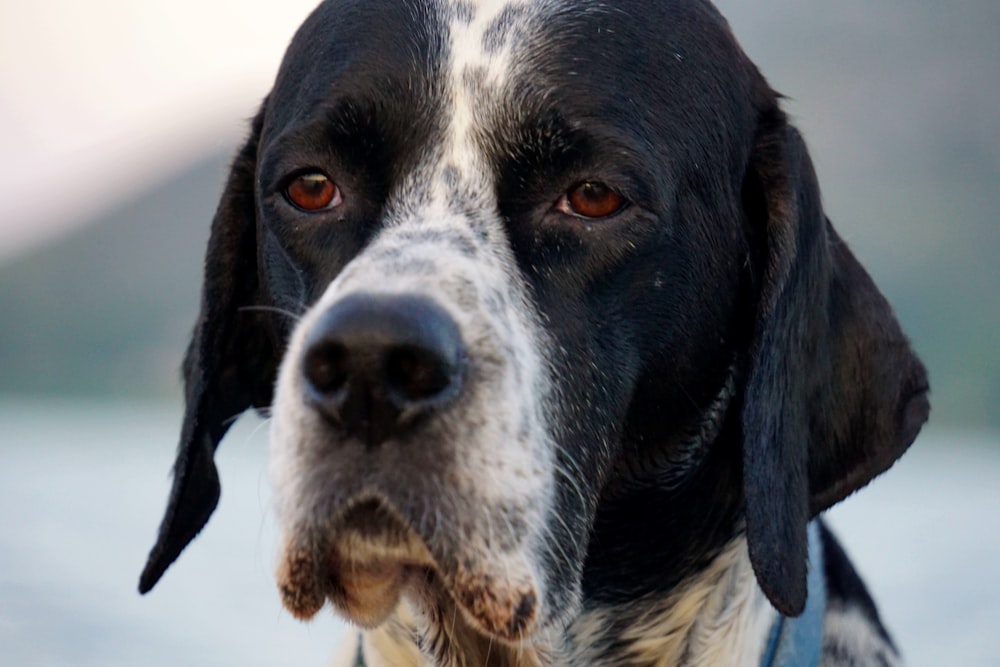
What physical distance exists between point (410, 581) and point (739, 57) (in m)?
1.22

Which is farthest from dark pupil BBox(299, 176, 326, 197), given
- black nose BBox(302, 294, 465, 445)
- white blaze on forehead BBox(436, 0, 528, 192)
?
black nose BBox(302, 294, 465, 445)

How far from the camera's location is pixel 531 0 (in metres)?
2.50

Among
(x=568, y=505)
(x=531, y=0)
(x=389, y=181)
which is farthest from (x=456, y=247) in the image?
(x=531, y=0)

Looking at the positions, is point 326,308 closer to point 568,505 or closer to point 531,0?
point 568,505

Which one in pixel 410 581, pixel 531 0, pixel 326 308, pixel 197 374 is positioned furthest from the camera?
pixel 197 374

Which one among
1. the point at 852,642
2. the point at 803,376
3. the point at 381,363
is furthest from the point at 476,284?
the point at 852,642

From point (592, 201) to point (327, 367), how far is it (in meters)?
0.66

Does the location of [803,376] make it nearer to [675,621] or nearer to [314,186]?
[675,621]

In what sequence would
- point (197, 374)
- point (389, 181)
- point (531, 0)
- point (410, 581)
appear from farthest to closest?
point (197, 374), point (531, 0), point (389, 181), point (410, 581)

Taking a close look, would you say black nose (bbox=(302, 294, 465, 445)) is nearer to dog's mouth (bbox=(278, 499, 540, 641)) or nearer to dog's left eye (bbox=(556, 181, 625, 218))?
dog's mouth (bbox=(278, 499, 540, 641))

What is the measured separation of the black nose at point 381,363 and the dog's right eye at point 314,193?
0.57m

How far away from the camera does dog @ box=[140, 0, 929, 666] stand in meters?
1.94

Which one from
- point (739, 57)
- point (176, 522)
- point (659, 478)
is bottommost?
point (176, 522)

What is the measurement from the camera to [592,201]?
2.29 metres
